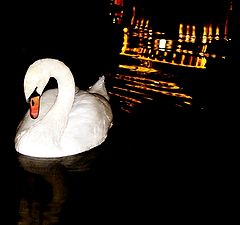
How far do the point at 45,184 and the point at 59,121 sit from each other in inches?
27.1

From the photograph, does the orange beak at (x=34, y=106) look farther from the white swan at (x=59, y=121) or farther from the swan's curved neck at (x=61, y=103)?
the swan's curved neck at (x=61, y=103)

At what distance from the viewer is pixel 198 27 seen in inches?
662

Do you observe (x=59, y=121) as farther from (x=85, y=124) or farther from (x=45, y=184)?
(x=45, y=184)

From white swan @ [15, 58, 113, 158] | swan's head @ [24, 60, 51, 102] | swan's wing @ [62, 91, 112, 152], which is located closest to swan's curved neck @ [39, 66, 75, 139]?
white swan @ [15, 58, 113, 158]

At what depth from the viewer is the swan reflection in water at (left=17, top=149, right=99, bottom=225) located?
404 cm

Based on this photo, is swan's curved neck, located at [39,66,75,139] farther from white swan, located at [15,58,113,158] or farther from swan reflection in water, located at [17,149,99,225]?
swan reflection in water, located at [17,149,99,225]

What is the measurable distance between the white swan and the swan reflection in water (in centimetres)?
8

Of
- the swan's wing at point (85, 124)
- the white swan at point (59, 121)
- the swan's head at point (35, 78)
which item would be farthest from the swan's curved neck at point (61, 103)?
the swan's head at point (35, 78)

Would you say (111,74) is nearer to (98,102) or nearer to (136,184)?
(98,102)

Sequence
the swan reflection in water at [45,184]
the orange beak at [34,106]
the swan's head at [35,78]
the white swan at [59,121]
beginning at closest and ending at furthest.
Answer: the swan reflection in water at [45,184] < the swan's head at [35,78] < the orange beak at [34,106] < the white swan at [59,121]

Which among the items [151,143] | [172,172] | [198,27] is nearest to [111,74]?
[151,143]

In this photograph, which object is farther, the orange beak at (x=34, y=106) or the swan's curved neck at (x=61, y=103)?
the swan's curved neck at (x=61, y=103)

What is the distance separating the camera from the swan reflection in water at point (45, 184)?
4035 mm

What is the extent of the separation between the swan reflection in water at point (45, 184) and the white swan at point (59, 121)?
3.0 inches
